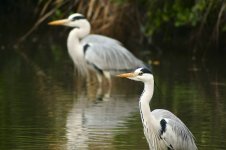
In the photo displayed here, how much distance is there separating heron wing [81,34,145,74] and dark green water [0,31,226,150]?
32 cm

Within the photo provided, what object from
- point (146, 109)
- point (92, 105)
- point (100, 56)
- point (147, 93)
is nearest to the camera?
point (146, 109)

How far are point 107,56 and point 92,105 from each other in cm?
296

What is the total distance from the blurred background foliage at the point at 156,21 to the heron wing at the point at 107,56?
80.4 inches

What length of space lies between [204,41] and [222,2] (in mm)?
3189

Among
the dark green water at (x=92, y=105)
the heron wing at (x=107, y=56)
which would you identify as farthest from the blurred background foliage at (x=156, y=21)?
the heron wing at (x=107, y=56)

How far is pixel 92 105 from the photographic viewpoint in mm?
13203

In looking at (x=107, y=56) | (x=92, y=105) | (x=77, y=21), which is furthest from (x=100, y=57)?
(x=92, y=105)

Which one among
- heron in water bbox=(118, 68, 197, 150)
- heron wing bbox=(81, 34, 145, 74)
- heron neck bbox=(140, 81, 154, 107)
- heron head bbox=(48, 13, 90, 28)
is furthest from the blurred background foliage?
heron in water bbox=(118, 68, 197, 150)

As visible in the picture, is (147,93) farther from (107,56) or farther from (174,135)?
(107,56)

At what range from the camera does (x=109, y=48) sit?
53.4 feet

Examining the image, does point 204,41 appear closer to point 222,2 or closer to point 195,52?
point 195,52

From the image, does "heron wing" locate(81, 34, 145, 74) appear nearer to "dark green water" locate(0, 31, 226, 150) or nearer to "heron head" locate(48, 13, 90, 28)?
"dark green water" locate(0, 31, 226, 150)

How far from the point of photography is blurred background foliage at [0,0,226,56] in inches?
725

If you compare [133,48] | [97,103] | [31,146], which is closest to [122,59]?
[97,103]
